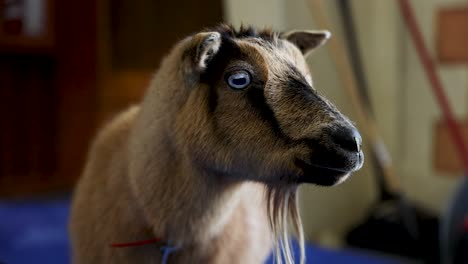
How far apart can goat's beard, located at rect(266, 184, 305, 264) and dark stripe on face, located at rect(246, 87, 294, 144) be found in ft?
0.37

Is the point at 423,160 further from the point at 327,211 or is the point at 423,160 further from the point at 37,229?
the point at 37,229

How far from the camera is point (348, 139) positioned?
71cm

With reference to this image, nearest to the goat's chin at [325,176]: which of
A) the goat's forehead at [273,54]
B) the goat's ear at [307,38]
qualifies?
the goat's forehead at [273,54]

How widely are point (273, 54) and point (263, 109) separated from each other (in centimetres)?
10

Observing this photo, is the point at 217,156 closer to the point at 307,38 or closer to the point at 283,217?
the point at 283,217

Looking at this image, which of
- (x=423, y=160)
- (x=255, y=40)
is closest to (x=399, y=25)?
(x=423, y=160)

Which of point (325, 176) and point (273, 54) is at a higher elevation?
point (273, 54)

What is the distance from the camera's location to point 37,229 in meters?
2.06

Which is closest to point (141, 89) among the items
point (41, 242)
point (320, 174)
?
point (41, 242)

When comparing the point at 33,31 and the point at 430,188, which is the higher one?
the point at 33,31

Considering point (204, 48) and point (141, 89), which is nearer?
point (204, 48)

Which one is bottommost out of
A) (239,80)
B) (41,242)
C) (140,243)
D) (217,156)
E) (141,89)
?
(41,242)

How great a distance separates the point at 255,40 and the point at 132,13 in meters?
1.83

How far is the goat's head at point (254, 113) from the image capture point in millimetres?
758
